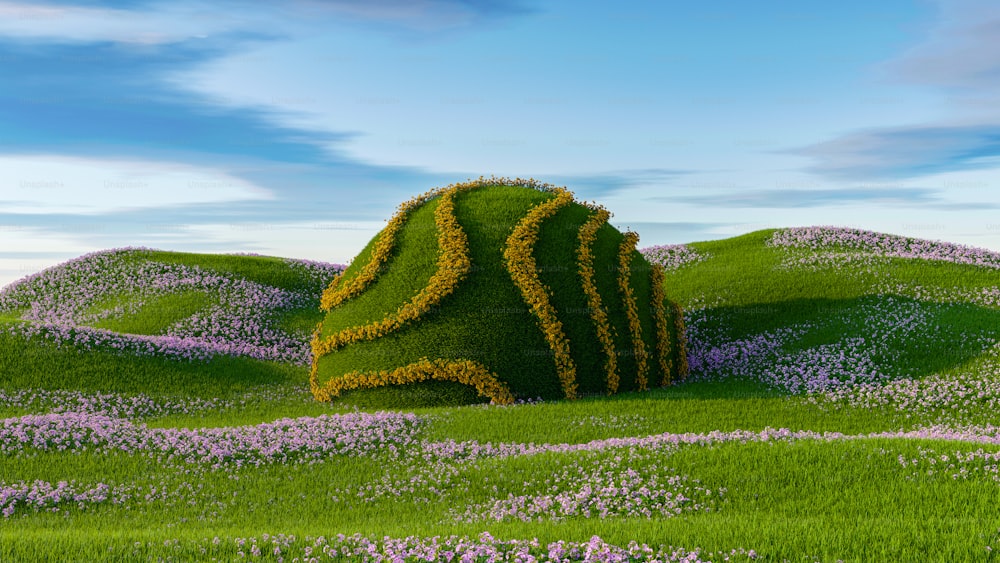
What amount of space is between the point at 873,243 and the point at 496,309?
22312 millimetres

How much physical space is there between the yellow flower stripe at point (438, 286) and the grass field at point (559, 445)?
1527mm

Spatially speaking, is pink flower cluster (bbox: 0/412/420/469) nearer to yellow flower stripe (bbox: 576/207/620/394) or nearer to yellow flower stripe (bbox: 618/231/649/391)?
yellow flower stripe (bbox: 576/207/620/394)

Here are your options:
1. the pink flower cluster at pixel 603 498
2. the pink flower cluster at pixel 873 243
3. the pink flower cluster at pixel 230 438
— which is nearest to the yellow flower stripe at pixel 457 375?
the pink flower cluster at pixel 230 438

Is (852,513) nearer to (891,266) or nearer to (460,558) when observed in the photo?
(460,558)

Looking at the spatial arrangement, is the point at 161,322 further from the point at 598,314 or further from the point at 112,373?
the point at 598,314

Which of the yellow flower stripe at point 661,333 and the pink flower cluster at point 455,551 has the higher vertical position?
the yellow flower stripe at point 661,333

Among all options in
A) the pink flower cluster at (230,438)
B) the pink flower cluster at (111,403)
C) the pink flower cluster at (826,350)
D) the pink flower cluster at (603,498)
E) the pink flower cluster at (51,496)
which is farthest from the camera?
the pink flower cluster at (826,350)

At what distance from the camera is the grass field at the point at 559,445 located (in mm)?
8555

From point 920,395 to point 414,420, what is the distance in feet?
37.6

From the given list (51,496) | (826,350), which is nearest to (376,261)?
(51,496)

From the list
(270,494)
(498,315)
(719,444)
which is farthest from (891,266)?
(270,494)

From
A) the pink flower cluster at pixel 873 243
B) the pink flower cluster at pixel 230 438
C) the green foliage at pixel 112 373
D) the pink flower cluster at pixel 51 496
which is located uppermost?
the pink flower cluster at pixel 873 243

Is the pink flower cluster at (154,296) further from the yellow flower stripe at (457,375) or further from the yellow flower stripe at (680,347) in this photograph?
the yellow flower stripe at (680,347)

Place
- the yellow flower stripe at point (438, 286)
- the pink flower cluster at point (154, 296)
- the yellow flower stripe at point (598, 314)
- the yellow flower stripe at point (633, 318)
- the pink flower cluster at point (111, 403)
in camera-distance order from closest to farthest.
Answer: the yellow flower stripe at point (438, 286) → the yellow flower stripe at point (598, 314) → the pink flower cluster at point (111, 403) → the yellow flower stripe at point (633, 318) → the pink flower cluster at point (154, 296)
